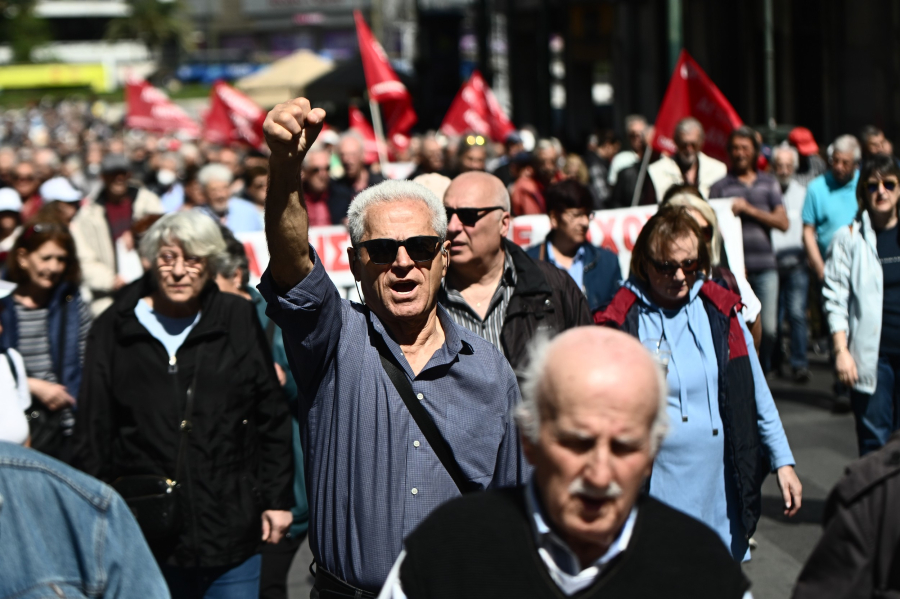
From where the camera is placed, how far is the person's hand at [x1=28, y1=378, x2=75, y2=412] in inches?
208

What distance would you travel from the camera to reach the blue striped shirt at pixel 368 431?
294cm

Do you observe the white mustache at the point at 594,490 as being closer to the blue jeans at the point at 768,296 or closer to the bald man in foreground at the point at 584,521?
the bald man in foreground at the point at 584,521

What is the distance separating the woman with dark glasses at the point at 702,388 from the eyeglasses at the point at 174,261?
1.51 metres

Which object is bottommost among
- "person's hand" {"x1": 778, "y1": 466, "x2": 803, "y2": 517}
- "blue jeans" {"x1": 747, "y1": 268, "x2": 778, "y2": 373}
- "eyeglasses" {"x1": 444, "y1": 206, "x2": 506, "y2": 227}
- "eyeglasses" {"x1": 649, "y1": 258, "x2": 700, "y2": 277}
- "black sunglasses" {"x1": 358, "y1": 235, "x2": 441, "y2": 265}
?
"blue jeans" {"x1": 747, "y1": 268, "x2": 778, "y2": 373}

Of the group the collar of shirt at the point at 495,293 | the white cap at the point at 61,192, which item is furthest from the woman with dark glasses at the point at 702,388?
the white cap at the point at 61,192

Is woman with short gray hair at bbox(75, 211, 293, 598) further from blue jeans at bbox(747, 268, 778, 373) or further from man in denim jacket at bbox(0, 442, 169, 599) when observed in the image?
blue jeans at bbox(747, 268, 778, 373)

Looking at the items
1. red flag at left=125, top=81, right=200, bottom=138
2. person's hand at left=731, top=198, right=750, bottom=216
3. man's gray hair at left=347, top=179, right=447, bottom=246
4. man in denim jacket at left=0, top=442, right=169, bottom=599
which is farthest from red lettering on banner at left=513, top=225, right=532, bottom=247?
red flag at left=125, top=81, right=200, bottom=138

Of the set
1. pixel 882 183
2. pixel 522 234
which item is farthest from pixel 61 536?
pixel 522 234

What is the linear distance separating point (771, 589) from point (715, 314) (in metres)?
1.82

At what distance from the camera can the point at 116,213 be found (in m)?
9.42

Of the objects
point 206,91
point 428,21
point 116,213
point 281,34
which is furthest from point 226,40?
point 116,213

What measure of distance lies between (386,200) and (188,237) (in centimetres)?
164

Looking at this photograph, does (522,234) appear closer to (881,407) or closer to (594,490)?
(881,407)

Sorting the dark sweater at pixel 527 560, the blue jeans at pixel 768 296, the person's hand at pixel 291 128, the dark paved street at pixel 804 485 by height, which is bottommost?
the dark paved street at pixel 804 485
